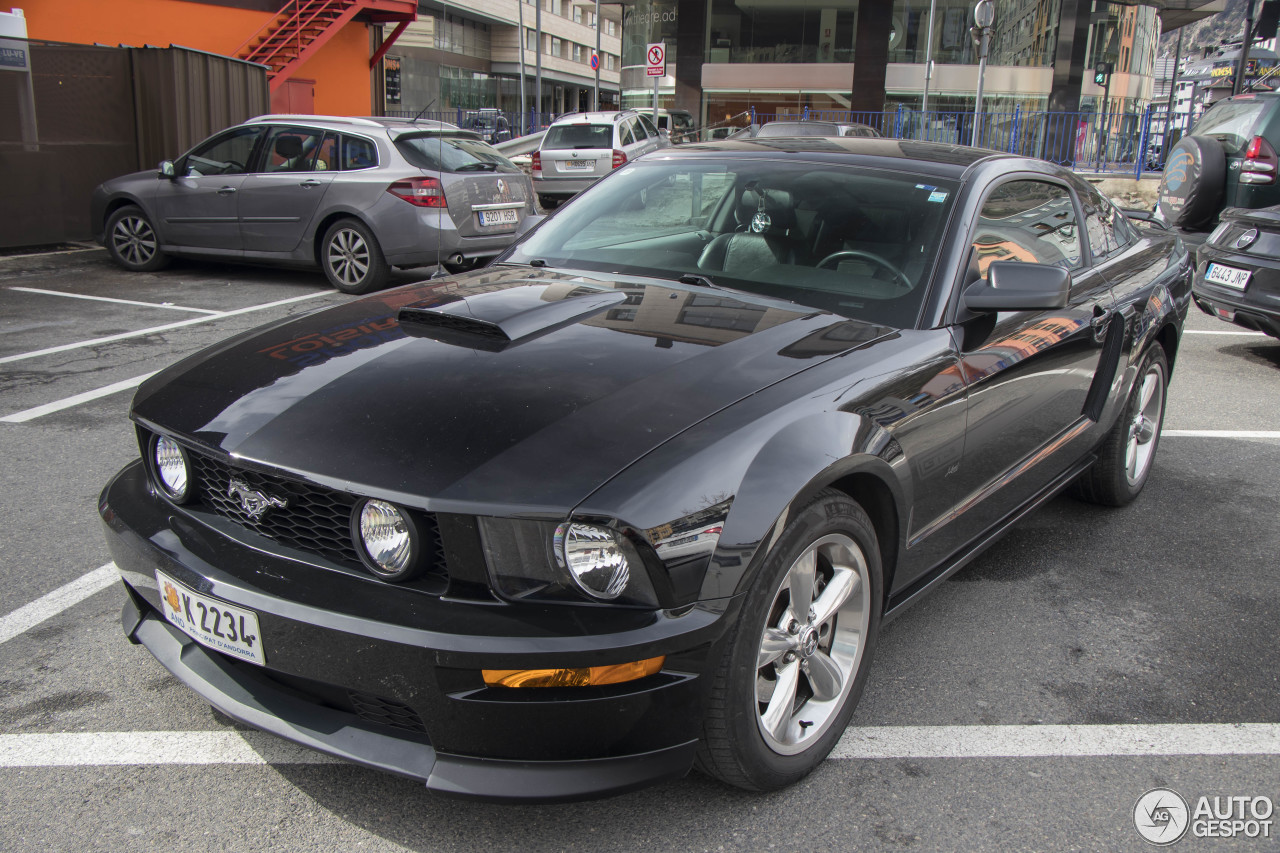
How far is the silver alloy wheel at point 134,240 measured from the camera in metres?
9.87

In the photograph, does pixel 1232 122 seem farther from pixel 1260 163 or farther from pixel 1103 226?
pixel 1103 226

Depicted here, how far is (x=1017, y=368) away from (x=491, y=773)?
6.71ft

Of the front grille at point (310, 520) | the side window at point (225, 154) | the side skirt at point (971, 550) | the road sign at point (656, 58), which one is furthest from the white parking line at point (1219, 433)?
the road sign at point (656, 58)

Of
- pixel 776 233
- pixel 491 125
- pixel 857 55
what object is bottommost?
pixel 776 233

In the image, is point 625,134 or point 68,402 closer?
point 68,402

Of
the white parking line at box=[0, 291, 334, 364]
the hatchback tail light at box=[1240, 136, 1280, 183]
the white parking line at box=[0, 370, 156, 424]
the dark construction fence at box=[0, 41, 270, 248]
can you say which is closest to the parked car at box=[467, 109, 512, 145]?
the dark construction fence at box=[0, 41, 270, 248]

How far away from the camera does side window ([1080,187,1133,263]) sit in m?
3.99

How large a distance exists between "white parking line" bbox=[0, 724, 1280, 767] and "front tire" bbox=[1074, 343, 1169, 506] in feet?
5.19

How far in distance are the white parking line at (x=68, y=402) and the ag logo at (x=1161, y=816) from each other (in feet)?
15.4

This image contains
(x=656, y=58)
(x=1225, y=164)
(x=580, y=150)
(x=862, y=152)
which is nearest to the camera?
(x=862, y=152)

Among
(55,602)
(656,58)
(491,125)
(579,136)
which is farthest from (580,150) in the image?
(55,602)

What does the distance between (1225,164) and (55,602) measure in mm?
10431

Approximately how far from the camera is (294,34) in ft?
60.8

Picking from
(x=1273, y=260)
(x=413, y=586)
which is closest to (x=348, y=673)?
(x=413, y=586)
